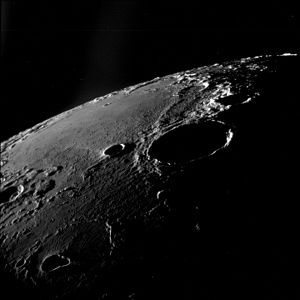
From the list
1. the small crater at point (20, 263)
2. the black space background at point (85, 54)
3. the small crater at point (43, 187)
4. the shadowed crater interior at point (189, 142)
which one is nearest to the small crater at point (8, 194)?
the small crater at point (43, 187)

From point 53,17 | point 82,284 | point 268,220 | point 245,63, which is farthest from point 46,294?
point 53,17

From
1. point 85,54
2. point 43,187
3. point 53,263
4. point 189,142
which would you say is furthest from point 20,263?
point 85,54

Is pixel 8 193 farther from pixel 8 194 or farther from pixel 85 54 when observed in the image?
pixel 85 54

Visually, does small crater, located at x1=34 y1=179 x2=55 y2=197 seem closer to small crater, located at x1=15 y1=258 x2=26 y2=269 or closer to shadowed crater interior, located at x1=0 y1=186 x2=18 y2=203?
shadowed crater interior, located at x1=0 y1=186 x2=18 y2=203

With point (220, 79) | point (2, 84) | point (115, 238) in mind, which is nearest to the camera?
point (115, 238)

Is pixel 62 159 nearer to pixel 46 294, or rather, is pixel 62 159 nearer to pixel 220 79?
pixel 46 294

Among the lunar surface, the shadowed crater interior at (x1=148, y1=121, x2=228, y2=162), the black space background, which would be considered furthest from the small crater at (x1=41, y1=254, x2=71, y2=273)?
the black space background

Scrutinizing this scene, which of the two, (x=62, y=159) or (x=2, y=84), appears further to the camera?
(x=2, y=84)
